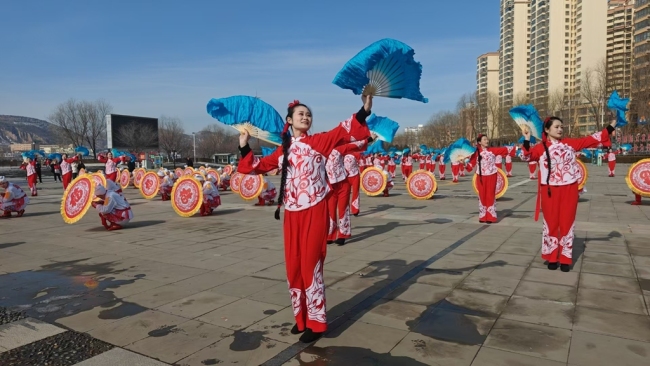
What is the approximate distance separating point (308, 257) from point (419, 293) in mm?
1662

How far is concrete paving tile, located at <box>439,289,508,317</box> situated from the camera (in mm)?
3995

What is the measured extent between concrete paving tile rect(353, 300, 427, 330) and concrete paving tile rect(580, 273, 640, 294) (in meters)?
2.03

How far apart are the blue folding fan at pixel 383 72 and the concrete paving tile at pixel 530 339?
194cm

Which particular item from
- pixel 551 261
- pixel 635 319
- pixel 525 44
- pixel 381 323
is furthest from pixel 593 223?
pixel 525 44

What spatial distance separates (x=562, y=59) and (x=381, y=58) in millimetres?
90217

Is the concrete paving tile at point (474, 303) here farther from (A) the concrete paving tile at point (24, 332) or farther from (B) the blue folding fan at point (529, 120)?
(A) the concrete paving tile at point (24, 332)

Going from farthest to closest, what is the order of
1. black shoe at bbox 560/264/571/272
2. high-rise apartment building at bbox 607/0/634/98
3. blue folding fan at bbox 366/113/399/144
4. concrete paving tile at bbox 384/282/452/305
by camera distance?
high-rise apartment building at bbox 607/0/634/98 → blue folding fan at bbox 366/113/399/144 → black shoe at bbox 560/264/571/272 → concrete paving tile at bbox 384/282/452/305

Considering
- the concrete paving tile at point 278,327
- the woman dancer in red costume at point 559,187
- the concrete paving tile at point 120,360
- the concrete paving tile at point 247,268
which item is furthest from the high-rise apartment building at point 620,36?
the concrete paving tile at point 120,360

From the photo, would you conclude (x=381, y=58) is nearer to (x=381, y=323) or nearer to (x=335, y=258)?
(x=381, y=323)

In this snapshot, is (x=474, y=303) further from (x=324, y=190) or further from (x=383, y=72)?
(x=383, y=72)

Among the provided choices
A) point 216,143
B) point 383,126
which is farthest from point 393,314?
point 216,143

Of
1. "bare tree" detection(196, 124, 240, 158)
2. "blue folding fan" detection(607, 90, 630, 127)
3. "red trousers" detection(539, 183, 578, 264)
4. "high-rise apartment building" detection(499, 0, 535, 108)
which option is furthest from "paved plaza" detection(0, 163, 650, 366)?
"high-rise apartment building" detection(499, 0, 535, 108)

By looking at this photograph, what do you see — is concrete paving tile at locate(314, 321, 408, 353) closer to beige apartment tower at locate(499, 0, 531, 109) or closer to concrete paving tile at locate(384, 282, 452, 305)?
concrete paving tile at locate(384, 282, 452, 305)

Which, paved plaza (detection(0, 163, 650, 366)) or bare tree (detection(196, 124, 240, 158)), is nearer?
paved plaza (detection(0, 163, 650, 366))
